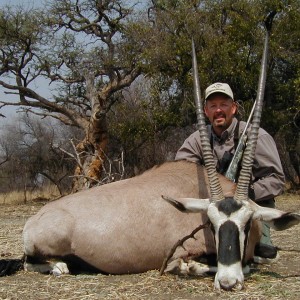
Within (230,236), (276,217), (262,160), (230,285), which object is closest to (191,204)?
(230,236)

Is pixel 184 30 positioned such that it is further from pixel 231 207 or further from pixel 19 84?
pixel 231 207

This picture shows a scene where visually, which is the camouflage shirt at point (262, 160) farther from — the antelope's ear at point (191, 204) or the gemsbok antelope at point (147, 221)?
the antelope's ear at point (191, 204)

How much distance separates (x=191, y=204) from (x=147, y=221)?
1.67 ft

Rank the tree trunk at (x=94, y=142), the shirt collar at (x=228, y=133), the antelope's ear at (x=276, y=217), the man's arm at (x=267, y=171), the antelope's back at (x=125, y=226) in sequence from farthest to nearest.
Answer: the tree trunk at (x=94, y=142) < the shirt collar at (x=228, y=133) < the man's arm at (x=267, y=171) < the antelope's back at (x=125, y=226) < the antelope's ear at (x=276, y=217)

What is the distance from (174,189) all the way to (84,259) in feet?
2.91

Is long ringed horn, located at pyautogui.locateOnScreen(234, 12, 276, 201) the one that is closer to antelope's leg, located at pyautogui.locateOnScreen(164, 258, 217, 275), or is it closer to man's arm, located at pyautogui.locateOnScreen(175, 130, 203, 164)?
antelope's leg, located at pyautogui.locateOnScreen(164, 258, 217, 275)

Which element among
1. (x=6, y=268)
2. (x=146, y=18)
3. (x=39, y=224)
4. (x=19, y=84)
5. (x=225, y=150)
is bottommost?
(x=6, y=268)

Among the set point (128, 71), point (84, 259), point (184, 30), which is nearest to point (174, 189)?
point (84, 259)

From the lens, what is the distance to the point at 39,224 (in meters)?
4.94

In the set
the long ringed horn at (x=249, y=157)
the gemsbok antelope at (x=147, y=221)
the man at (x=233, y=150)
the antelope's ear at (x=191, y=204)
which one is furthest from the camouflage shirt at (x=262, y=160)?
the antelope's ear at (x=191, y=204)

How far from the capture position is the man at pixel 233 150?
197 inches

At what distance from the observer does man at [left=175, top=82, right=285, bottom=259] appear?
16.5 ft

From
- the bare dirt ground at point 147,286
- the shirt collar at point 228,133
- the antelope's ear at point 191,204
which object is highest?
the shirt collar at point 228,133

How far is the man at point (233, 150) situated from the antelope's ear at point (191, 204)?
762mm
